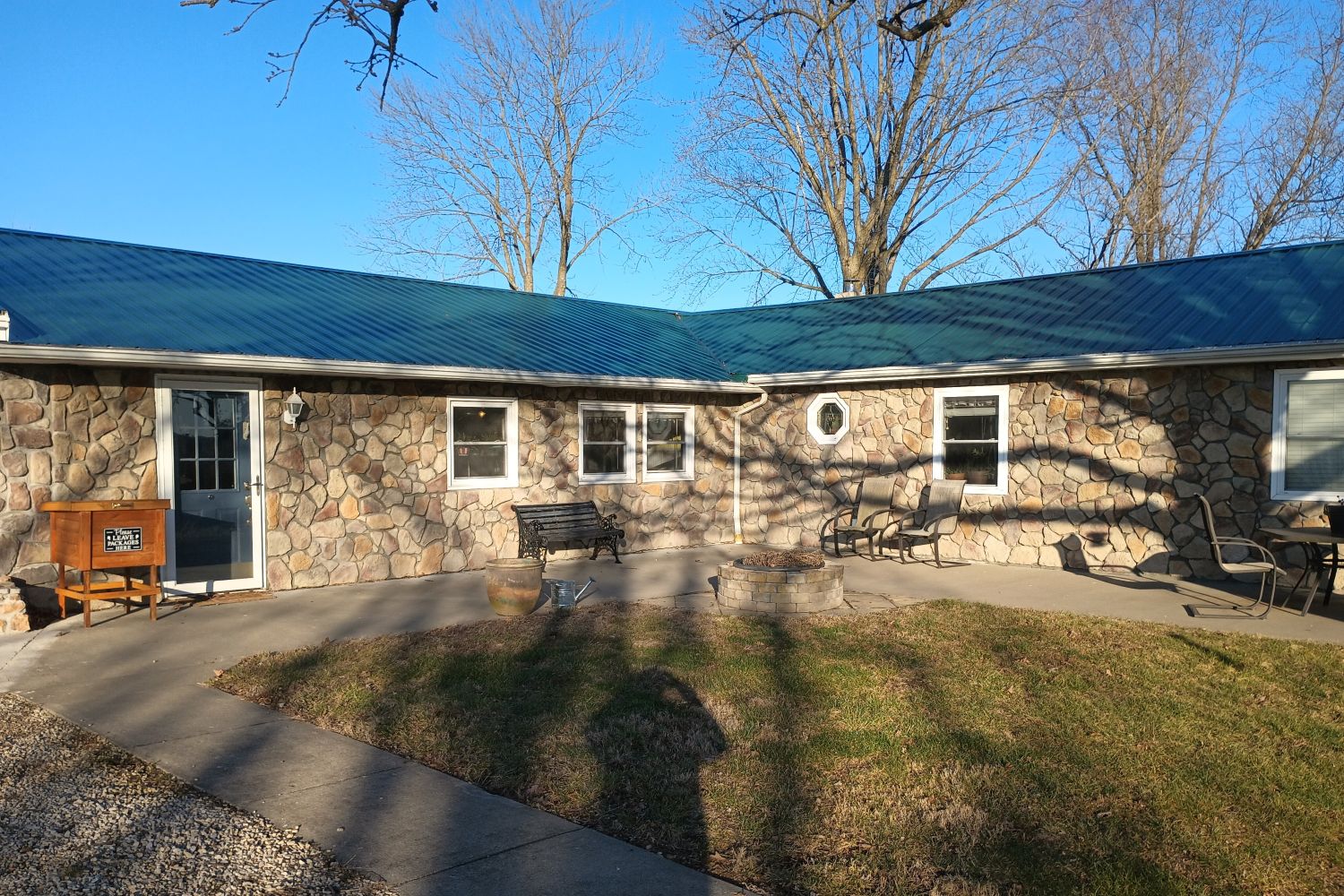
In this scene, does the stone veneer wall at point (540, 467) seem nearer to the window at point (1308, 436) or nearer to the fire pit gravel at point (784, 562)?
the window at point (1308, 436)

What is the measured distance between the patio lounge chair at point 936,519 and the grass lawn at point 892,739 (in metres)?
3.50

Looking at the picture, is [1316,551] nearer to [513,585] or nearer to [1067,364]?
[1067,364]

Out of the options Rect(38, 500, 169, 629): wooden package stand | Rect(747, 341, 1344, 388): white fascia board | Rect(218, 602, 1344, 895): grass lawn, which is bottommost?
Rect(218, 602, 1344, 895): grass lawn

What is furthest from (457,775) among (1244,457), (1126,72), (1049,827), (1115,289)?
(1126,72)

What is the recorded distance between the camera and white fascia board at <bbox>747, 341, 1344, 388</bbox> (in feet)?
31.1

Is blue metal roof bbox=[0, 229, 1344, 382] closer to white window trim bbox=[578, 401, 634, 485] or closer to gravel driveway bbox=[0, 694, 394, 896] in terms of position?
white window trim bbox=[578, 401, 634, 485]

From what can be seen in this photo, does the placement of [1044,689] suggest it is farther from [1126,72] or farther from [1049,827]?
[1126,72]

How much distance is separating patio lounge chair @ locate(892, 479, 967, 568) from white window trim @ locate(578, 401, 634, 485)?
3.50 meters

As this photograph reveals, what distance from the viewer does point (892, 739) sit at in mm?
5238

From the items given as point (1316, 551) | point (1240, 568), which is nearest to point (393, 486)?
point (1240, 568)

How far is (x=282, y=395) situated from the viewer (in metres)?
10.0

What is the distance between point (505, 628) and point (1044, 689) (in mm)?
4148

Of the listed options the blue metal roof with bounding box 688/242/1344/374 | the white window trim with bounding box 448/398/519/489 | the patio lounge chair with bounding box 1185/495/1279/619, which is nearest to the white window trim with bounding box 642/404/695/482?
the blue metal roof with bounding box 688/242/1344/374

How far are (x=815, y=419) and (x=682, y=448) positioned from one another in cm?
188
